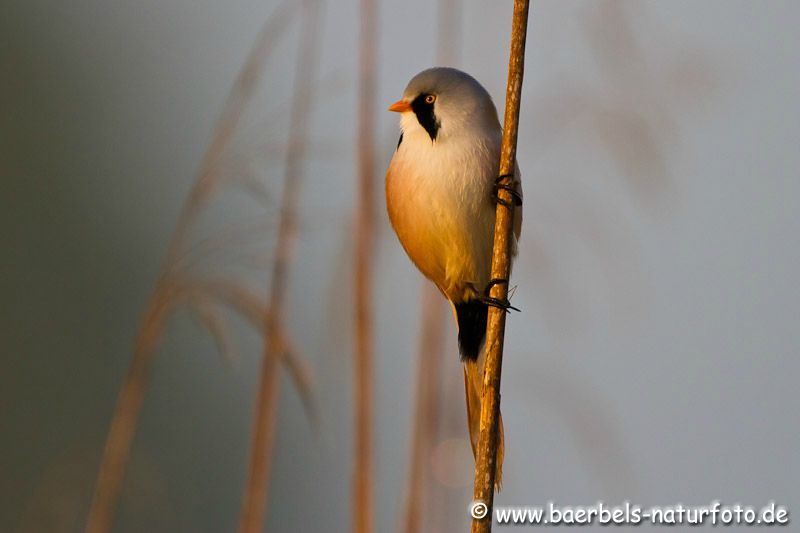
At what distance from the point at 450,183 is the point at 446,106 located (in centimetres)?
19

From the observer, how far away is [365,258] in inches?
87.7

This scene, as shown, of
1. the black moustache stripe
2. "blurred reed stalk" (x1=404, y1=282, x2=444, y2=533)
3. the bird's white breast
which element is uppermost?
the black moustache stripe

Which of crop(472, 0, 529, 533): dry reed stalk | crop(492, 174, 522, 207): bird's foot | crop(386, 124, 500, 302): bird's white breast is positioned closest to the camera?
crop(472, 0, 529, 533): dry reed stalk

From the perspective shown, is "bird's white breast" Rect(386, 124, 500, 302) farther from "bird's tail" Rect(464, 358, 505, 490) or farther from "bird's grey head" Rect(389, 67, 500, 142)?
"bird's tail" Rect(464, 358, 505, 490)

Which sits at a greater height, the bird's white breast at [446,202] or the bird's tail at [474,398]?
the bird's white breast at [446,202]

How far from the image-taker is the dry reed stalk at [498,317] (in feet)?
5.19

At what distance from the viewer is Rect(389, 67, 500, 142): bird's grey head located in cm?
226

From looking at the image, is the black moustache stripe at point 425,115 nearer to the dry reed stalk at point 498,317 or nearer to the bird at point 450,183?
the bird at point 450,183

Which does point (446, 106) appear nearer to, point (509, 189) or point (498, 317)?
point (509, 189)

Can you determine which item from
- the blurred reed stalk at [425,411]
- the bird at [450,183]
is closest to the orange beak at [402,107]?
the bird at [450,183]

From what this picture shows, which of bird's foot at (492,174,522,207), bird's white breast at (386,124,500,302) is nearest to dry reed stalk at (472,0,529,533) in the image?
bird's foot at (492,174,522,207)

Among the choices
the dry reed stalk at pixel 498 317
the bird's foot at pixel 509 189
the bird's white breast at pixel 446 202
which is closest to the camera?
the dry reed stalk at pixel 498 317

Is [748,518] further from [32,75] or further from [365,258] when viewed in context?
[32,75]

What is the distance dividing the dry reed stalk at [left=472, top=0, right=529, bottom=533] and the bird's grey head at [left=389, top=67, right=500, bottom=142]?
1.45ft
